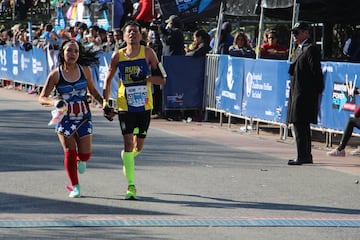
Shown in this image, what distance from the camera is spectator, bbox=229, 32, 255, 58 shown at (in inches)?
725

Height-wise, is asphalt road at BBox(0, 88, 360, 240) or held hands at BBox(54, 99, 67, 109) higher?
held hands at BBox(54, 99, 67, 109)

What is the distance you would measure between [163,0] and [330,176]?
1034 cm

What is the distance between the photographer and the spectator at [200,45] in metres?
19.1

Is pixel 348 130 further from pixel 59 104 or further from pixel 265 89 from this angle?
pixel 59 104

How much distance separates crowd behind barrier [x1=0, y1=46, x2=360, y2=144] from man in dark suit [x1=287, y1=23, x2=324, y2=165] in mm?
1306

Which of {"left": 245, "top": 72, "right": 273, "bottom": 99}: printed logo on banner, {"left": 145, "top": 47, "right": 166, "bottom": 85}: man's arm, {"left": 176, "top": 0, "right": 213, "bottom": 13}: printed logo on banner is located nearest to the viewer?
{"left": 145, "top": 47, "right": 166, "bottom": 85}: man's arm

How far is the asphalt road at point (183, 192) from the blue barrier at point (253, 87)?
0.71 meters

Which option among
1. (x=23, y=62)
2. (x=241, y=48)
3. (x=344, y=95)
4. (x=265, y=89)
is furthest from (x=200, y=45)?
(x=23, y=62)

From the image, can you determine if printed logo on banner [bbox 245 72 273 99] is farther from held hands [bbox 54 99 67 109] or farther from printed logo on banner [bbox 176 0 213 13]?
held hands [bbox 54 99 67 109]

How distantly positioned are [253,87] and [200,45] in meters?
2.57

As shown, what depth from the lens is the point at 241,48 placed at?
18.6 m

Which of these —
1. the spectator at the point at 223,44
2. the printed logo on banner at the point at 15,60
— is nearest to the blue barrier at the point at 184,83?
the spectator at the point at 223,44

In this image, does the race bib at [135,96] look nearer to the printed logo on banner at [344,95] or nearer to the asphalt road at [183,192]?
the asphalt road at [183,192]

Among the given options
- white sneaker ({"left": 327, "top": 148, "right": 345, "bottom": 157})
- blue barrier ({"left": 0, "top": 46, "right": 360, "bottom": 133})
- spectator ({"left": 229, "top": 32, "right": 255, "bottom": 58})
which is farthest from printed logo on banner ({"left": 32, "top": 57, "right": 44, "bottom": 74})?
white sneaker ({"left": 327, "top": 148, "right": 345, "bottom": 157})
